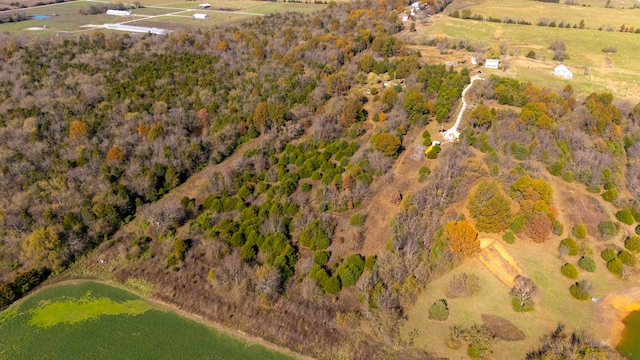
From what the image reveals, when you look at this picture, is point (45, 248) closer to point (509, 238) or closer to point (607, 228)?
point (509, 238)

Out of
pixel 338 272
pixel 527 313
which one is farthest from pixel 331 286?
pixel 527 313

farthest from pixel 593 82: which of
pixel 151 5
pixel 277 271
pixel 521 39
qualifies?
pixel 151 5

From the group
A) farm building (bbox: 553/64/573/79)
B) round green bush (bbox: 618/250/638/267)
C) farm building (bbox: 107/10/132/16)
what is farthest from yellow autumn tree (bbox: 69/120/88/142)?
farm building (bbox: 107/10/132/16)

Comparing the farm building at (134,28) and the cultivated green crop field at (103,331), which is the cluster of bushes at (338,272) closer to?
the cultivated green crop field at (103,331)

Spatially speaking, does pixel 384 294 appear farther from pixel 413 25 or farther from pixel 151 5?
pixel 151 5

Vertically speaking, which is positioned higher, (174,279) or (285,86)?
(285,86)

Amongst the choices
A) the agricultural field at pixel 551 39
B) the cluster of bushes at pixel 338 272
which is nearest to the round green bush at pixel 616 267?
the cluster of bushes at pixel 338 272

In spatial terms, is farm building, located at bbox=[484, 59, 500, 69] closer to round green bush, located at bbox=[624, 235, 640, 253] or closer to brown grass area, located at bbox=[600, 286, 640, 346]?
round green bush, located at bbox=[624, 235, 640, 253]
